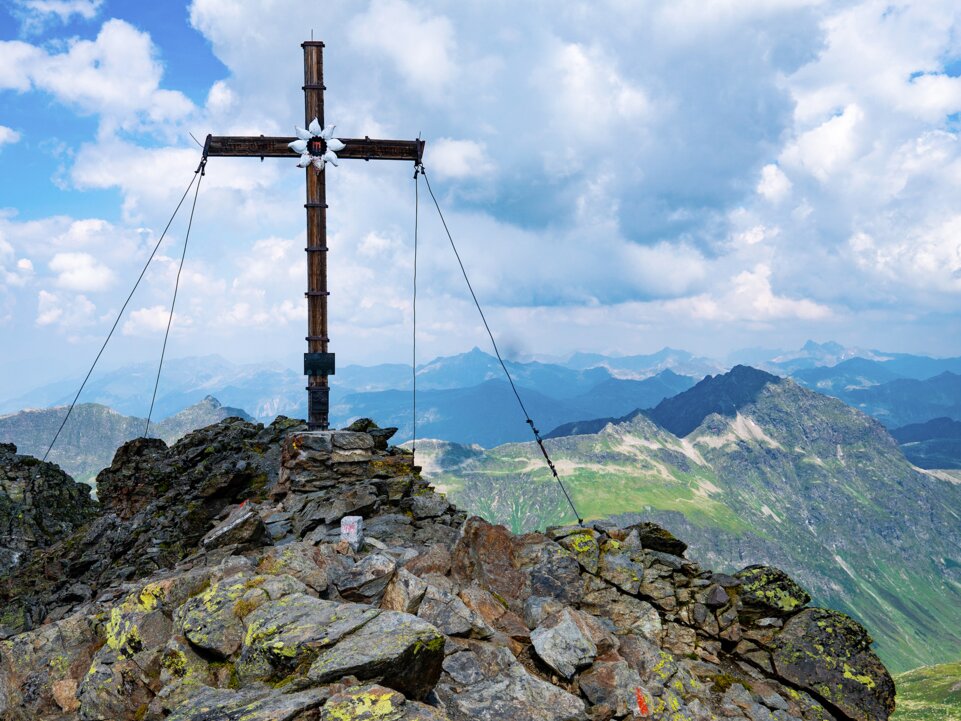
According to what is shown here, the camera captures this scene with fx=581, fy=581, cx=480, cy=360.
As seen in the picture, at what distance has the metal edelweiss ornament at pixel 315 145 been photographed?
96.6ft

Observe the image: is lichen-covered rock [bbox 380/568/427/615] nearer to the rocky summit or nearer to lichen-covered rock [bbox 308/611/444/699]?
the rocky summit

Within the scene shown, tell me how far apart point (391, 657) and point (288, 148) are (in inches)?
1028

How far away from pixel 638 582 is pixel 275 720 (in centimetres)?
1309

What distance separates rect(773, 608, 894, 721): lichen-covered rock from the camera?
1703 centimetres

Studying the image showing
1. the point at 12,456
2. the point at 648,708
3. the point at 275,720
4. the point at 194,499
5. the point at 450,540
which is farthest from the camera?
the point at 12,456

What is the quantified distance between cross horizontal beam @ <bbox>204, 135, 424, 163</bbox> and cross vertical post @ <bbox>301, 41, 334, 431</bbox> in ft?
5.43

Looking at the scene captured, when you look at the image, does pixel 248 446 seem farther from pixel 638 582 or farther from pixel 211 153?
pixel 638 582

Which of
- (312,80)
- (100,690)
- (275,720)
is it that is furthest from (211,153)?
(275,720)

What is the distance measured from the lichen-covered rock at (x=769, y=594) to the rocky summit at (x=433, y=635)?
0.05m

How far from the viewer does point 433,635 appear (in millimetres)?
11680

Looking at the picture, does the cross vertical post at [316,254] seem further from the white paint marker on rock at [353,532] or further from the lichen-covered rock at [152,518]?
the white paint marker on rock at [353,532]

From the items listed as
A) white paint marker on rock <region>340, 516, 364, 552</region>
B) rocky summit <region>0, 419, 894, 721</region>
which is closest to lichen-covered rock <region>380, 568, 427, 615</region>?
rocky summit <region>0, 419, 894, 721</region>

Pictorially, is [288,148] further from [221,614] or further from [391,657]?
[391,657]

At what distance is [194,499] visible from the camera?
33.2 metres
